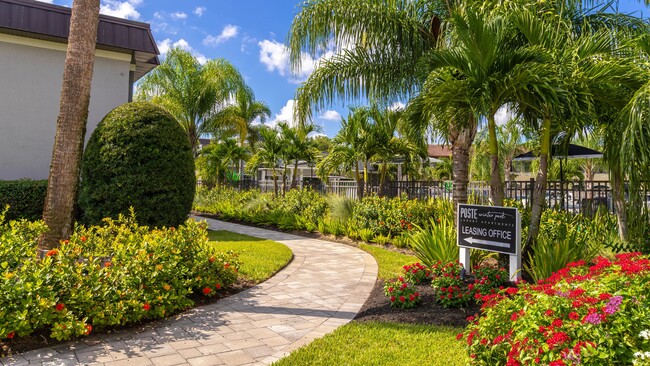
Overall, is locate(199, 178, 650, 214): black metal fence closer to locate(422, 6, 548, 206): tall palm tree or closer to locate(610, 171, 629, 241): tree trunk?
locate(610, 171, 629, 241): tree trunk

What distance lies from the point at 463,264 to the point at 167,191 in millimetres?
5312

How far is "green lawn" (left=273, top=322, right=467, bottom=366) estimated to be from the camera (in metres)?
3.52

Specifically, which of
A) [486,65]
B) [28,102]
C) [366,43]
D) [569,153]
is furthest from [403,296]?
[28,102]

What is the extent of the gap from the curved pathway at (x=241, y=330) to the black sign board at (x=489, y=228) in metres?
1.64

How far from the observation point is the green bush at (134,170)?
7.31 m

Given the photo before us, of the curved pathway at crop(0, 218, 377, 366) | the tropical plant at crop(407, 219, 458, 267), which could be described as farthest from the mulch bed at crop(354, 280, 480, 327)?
the tropical plant at crop(407, 219, 458, 267)

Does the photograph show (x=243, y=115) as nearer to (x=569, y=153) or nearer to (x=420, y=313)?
(x=569, y=153)

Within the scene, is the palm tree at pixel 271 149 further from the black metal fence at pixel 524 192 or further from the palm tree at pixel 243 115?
the palm tree at pixel 243 115

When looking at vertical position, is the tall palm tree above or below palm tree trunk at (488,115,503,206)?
above

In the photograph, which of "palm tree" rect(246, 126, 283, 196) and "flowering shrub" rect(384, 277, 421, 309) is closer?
"flowering shrub" rect(384, 277, 421, 309)

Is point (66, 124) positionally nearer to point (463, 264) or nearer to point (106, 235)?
point (106, 235)

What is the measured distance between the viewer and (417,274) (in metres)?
5.82

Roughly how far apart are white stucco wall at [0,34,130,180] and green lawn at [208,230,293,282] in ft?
15.4

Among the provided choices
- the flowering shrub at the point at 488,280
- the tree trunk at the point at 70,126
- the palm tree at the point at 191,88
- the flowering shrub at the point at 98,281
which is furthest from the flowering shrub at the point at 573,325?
the palm tree at the point at 191,88
